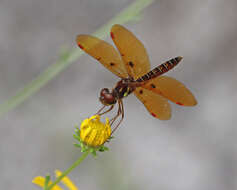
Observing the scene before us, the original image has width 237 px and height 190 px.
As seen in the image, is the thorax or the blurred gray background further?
the blurred gray background

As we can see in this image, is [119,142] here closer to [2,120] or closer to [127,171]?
[127,171]

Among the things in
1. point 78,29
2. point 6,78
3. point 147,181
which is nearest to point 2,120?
point 6,78

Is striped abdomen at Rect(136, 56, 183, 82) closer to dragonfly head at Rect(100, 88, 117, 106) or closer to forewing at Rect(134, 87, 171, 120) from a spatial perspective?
forewing at Rect(134, 87, 171, 120)

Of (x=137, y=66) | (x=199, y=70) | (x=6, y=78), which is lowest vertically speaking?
(x=137, y=66)

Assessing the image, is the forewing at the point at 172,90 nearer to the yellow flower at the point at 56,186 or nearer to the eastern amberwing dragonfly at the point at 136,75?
the eastern amberwing dragonfly at the point at 136,75

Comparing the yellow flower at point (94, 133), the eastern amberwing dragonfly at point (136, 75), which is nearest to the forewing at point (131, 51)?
the eastern amberwing dragonfly at point (136, 75)

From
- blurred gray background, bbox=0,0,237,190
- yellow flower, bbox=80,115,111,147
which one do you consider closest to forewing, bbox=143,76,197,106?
yellow flower, bbox=80,115,111,147

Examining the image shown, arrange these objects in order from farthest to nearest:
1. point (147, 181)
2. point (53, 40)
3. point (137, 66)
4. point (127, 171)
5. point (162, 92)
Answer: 1. point (53, 40)
2. point (147, 181)
3. point (127, 171)
4. point (137, 66)
5. point (162, 92)
